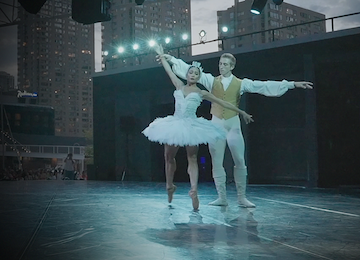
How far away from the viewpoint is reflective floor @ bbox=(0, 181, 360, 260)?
2766 mm

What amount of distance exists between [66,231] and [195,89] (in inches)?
96.9

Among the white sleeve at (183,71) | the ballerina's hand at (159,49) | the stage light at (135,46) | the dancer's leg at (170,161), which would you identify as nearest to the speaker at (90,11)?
the ballerina's hand at (159,49)

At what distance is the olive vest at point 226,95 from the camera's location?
5605 millimetres

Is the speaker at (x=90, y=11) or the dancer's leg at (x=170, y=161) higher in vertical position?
the speaker at (x=90, y=11)

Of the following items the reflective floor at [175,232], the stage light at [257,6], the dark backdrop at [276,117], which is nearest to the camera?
the reflective floor at [175,232]

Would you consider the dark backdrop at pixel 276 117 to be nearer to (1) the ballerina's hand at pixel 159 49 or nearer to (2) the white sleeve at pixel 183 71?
(2) the white sleeve at pixel 183 71

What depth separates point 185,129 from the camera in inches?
201

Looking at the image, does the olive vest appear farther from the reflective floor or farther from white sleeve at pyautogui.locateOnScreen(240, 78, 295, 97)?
the reflective floor

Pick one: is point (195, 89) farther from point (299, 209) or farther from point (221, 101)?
point (299, 209)

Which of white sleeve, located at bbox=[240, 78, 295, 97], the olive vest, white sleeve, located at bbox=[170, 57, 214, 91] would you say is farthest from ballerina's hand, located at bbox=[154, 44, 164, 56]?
white sleeve, located at bbox=[240, 78, 295, 97]

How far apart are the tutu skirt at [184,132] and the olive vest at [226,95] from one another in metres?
0.32

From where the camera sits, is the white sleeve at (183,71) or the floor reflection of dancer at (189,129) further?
the white sleeve at (183,71)

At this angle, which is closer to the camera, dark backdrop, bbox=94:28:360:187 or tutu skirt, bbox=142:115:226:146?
tutu skirt, bbox=142:115:226:146

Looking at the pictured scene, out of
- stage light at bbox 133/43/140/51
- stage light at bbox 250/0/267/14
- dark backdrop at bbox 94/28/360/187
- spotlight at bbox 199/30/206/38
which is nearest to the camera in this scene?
stage light at bbox 250/0/267/14
